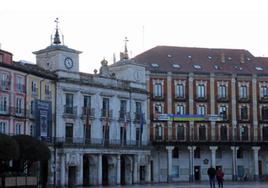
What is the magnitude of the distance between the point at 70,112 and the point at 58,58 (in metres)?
6.57

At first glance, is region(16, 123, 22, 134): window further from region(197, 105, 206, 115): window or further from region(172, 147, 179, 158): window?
region(197, 105, 206, 115): window

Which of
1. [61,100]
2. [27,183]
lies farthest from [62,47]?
[27,183]

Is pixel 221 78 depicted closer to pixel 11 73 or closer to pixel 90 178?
pixel 90 178

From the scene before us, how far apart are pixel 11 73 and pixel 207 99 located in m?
37.4

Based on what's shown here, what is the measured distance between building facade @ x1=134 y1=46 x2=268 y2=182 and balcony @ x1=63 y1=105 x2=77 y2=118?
17900mm

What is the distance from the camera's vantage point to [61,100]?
3029 inches

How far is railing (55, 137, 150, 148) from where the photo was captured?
75.9m

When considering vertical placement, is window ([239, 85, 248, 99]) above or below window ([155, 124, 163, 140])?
above

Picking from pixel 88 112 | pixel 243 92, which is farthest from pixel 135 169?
pixel 243 92

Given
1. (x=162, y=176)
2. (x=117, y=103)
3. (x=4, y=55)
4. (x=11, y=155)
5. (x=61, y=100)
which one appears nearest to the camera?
(x=11, y=155)

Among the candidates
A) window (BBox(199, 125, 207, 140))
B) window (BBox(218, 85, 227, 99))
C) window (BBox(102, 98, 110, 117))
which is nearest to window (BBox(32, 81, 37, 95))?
window (BBox(102, 98, 110, 117))

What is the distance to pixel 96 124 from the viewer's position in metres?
81.4

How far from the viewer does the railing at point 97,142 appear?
75900 mm

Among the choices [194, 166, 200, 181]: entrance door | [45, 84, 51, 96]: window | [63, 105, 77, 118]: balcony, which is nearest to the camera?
[45, 84, 51, 96]: window
